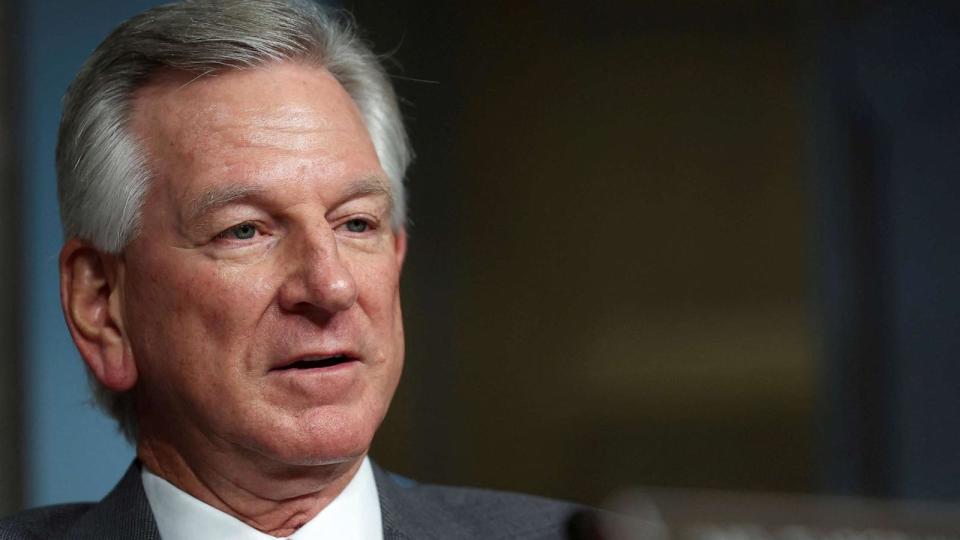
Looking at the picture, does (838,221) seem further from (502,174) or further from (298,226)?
(298,226)

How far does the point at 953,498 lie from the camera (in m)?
3.36

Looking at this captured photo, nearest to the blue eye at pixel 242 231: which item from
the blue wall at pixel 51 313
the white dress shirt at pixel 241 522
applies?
the white dress shirt at pixel 241 522

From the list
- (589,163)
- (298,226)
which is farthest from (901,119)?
(298,226)

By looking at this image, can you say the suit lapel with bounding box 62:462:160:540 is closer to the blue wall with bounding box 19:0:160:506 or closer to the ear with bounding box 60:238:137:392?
the ear with bounding box 60:238:137:392

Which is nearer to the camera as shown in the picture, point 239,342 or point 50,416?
point 239,342

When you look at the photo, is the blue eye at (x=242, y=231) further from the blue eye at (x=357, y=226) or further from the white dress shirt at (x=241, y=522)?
the white dress shirt at (x=241, y=522)

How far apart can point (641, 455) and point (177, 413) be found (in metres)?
2.23

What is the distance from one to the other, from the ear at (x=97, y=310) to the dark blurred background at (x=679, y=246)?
1732mm

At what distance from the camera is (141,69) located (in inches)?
72.2

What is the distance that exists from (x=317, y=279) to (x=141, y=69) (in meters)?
0.50

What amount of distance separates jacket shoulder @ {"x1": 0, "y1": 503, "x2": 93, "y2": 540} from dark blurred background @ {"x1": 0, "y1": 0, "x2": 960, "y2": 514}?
5.54 ft

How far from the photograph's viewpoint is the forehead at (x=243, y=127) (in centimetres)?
172

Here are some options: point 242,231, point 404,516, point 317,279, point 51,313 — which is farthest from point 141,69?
point 51,313

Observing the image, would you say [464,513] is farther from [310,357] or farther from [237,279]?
[237,279]
